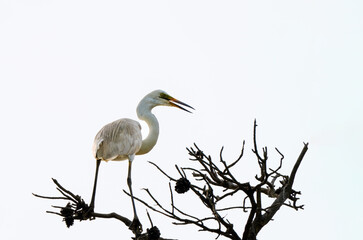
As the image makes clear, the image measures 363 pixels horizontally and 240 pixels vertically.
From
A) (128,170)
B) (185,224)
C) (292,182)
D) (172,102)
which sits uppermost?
(172,102)

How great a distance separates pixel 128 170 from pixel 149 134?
0.85 meters

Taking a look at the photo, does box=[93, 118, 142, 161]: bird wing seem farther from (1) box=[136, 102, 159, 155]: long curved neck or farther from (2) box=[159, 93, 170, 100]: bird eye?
(2) box=[159, 93, 170, 100]: bird eye

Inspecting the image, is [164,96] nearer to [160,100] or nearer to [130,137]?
[160,100]

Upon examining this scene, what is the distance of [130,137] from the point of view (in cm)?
791

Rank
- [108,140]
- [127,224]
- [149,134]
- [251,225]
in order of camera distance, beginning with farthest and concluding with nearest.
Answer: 1. [149,134]
2. [108,140]
3. [127,224]
4. [251,225]

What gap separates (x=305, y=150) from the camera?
4.25 m

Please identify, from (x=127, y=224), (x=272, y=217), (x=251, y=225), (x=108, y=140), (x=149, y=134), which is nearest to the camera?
(x=251, y=225)

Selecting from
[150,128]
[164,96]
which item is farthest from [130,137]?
[164,96]

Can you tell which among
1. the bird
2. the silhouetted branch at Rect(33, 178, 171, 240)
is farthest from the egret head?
the silhouetted branch at Rect(33, 178, 171, 240)

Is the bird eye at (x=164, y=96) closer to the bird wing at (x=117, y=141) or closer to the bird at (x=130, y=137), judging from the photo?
the bird at (x=130, y=137)

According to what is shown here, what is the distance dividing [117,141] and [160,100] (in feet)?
5.23

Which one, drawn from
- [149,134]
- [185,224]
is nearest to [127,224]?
[185,224]

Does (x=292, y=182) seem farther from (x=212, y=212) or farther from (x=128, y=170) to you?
(x=128, y=170)

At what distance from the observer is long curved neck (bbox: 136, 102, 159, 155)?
8.73 m
